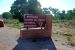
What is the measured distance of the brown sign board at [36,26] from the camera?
12.3 meters

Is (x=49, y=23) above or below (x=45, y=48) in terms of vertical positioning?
above

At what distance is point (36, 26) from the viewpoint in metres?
13.2

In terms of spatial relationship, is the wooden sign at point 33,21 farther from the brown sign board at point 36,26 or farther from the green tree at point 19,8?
the green tree at point 19,8

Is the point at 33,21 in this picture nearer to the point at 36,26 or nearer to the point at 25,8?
the point at 36,26

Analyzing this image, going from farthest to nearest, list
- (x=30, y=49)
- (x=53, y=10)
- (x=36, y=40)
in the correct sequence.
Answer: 1. (x=53, y=10)
2. (x=36, y=40)
3. (x=30, y=49)

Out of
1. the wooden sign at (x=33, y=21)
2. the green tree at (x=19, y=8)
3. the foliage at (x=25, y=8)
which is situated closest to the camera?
the wooden sign at (x=33, y=21)

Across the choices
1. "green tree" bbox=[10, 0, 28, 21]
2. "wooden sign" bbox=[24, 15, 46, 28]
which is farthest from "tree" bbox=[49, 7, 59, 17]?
"wooden sign" bbox=[24, 15, 46, 28]

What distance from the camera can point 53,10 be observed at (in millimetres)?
86500

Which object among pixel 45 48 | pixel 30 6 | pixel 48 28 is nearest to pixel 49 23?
pixel 48 28

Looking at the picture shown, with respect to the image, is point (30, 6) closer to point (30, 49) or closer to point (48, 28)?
point (48, 28)

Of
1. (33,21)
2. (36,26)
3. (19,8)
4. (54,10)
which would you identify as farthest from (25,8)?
(54,10)

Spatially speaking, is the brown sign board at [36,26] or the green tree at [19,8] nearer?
the brown sign board at [36,26]

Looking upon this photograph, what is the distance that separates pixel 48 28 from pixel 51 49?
3149mm

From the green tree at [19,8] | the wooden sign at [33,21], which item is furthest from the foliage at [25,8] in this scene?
the wooden sign at [33,21]
